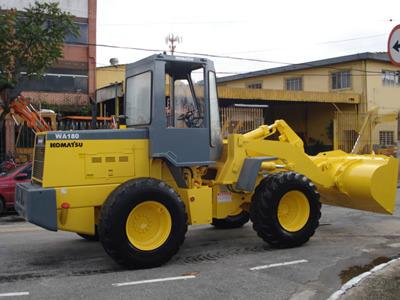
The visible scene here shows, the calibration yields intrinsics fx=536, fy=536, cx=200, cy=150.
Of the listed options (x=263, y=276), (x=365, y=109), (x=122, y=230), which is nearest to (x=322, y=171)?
(x=263, y=276)

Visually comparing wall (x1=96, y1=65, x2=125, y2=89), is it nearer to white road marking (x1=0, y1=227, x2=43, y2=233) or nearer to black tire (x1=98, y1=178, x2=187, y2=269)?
white road marking (x1=0, y1=227, x2=43, y2=233)

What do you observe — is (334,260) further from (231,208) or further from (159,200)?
(159,200)

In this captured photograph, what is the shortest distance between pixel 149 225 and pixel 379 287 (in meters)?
3.09

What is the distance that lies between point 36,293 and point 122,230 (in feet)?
4.49

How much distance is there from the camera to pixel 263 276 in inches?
271

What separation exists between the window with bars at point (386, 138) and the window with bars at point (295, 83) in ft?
19.6

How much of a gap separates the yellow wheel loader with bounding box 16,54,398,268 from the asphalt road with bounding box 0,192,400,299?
417mm

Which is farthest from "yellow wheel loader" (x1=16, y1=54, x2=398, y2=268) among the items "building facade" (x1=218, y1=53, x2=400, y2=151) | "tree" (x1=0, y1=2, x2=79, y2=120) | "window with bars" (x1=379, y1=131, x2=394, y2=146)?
"window with bars" (x1=379, y1=131, x2=394, y2=146)

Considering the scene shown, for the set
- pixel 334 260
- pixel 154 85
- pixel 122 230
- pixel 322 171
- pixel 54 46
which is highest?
pixel 54 46

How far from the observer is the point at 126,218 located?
279 inches

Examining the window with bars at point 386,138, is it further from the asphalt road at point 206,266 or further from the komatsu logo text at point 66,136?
the komatsu logo text at point 66,136

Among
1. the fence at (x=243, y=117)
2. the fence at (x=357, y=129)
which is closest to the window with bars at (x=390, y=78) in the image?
the fence at (x=357, y=129)

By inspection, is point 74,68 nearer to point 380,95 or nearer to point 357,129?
point 357,129

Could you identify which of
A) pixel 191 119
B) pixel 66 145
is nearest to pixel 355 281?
pixel 191 119
